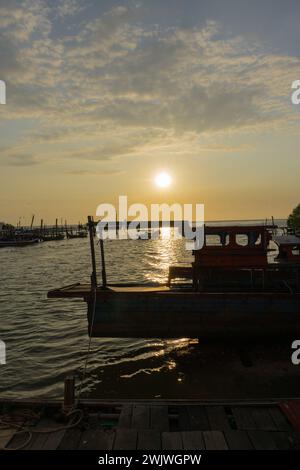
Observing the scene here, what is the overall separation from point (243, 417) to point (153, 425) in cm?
187

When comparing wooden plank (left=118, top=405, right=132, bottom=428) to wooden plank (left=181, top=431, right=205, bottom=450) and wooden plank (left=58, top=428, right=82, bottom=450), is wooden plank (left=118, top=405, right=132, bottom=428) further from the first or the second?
wooden plank (left=181, top=431, right=205, bottom=450)

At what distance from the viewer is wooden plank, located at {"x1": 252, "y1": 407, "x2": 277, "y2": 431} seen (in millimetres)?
6848

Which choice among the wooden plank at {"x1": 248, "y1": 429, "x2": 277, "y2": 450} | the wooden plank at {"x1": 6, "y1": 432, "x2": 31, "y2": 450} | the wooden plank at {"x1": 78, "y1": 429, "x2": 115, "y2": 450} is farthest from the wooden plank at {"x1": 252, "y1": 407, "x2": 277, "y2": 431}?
the wooden plank at {"x1": 6, "y1": 432, "x2": 31, "y2": 450}

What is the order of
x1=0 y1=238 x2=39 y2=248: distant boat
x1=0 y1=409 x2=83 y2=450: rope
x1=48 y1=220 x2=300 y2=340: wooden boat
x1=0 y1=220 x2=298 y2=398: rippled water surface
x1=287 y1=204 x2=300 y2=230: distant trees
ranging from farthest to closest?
x1=0 y1=238 x2=39 y2=248: distant boat, x1=287 y1=204 x2=300 y2=230: distant trees, x1=48 y1=220 x2=300 y2=340: wooden boat, x1=0 y1=220 x2=298 y2=398: rippled water surface, x1=0 y1=409 x2=83 y2=450: rope

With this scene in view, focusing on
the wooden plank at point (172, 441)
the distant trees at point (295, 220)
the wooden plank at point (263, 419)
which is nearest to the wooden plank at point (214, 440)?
the wooden plank at point (172, 441)

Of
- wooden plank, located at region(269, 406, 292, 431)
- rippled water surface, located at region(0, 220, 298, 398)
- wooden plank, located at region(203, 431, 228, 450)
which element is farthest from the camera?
rippled water surface, located at region(0, 220, 298, 398)

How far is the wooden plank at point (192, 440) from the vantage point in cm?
618

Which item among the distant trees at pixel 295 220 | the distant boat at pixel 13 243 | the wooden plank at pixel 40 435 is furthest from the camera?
the distant boat at pixel 13 243

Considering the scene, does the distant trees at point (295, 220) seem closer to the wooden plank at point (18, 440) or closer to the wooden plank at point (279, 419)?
the wooden plank at point (279, 419)

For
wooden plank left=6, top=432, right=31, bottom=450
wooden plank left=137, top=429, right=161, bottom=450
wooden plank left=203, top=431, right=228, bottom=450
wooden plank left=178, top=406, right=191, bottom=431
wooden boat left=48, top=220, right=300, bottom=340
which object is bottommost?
wooden plank left=178, top=406, right=191, bottom=431

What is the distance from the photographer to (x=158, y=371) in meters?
13.0

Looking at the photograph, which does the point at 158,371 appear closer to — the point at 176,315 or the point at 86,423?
the point at 176,315

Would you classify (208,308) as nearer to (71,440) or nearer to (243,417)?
(243,417)

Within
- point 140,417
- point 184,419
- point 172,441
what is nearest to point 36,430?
point 140,417
